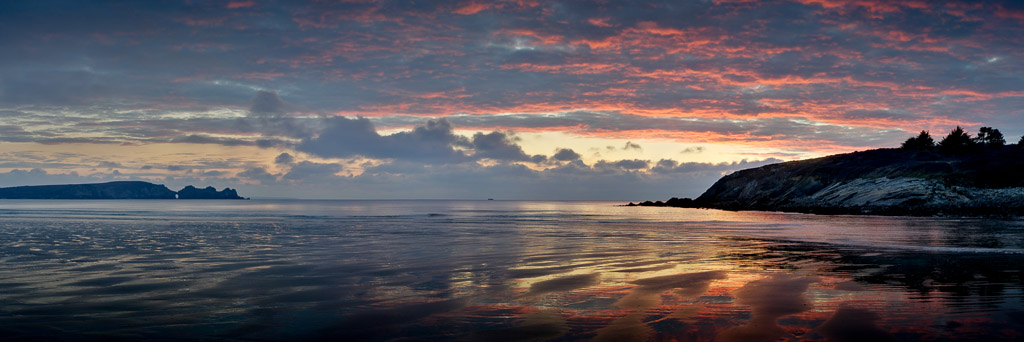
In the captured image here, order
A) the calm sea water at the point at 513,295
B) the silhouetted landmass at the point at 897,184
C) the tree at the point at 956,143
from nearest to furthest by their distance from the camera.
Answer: the calm sea water at the point at 513,295 → the silhouetted landmass at the point at 897,184 → the tree at the point at 956,143

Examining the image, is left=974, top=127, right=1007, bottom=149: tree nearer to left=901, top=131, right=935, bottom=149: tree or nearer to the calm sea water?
left=901, top=131, right=935, bottom=149: tree

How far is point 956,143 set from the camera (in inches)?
4707

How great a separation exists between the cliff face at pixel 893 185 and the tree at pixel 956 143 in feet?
11.8

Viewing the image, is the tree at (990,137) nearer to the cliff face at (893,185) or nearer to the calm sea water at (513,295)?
the cliff face at (893,185)

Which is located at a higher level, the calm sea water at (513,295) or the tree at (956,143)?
the tree at (956,143)

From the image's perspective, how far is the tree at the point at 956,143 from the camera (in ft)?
387

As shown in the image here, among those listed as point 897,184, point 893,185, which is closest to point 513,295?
point 893,185

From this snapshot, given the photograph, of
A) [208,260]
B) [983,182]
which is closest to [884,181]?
[983,182]

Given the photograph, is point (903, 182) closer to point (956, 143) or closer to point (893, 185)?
point (893, 185)

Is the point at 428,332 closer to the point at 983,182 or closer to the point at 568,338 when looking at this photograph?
the point at 568,338

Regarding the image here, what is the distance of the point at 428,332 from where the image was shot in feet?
32.9

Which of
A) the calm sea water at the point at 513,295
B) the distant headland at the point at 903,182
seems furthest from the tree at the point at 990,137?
the calm sea water at the point at 513,295

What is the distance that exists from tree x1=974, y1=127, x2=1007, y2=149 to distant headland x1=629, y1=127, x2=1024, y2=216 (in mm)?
176

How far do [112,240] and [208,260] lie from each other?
14907 mm
